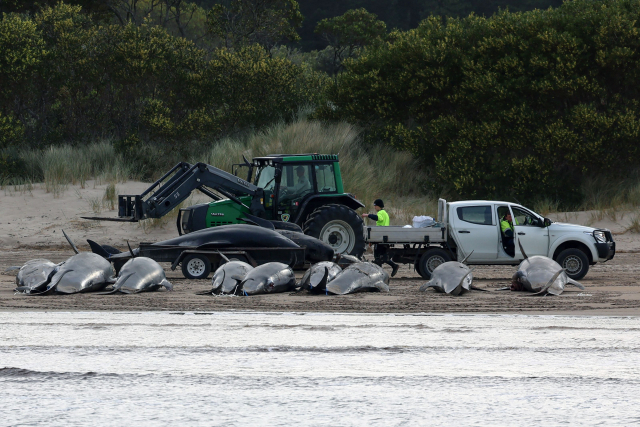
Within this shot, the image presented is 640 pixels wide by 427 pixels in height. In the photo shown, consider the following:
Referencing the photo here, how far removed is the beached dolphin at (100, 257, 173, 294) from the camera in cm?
1391

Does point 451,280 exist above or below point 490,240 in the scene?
below

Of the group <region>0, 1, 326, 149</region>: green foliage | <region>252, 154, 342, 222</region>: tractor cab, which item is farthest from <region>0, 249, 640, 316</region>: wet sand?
<region>0, 1, 326, 149</region>: green foliage

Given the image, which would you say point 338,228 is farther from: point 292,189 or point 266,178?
point 266,178

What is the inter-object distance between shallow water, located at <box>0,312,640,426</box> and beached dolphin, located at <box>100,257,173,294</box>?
3123 millimetres

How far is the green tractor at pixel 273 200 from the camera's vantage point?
59.2 ft

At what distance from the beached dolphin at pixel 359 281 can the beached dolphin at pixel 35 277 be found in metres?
4.75

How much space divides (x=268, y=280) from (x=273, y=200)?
488 cm

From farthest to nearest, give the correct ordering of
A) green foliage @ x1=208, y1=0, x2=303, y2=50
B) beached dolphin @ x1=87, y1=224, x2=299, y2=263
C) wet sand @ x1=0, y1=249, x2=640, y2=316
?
green foliage @ x1=208, y1=0, x2=303, y2=50, beached dolphin @ x1=87, y1=224, x2=299, y2=263, wet sand @ x1=0, y1=249, x2=640, y2=316

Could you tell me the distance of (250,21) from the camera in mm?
41625

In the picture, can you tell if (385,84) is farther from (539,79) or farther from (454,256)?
(454,256)

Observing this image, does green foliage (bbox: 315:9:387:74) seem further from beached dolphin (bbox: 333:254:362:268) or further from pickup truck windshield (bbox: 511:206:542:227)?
beached dolphin (bbox: 333:254:362:268)

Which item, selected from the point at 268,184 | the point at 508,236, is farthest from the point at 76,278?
the point at 508,236

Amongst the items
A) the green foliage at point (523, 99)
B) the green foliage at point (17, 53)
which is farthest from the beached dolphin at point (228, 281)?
the green foliage at point (17, 53)

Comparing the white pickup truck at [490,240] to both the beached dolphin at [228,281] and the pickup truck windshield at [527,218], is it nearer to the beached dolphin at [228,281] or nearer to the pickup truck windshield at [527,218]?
the pickup truck windshield at [527,218]
